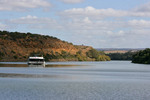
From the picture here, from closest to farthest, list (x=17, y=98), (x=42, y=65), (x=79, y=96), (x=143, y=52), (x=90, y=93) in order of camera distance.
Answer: (x=17, y=98), (x=79, y=96), (x=90, y=93), (x=42, y=65), (x=143, y=52)

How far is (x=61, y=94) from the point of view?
38.8 m

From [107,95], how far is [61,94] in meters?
4.83

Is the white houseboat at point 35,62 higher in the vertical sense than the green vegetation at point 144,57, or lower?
lower

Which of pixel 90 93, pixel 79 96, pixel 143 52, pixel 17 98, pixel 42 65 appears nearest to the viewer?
pixel 17 98

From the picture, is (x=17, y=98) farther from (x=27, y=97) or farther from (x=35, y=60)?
(x=35, y=60)

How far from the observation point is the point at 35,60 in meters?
128

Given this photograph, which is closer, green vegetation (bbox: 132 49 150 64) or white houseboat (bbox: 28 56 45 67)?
white houseboat (bbox: 28 56 45 67)

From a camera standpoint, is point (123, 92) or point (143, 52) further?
point (143, 52)

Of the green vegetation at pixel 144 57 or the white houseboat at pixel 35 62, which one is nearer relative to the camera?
the white houseboat at pixel 35 62

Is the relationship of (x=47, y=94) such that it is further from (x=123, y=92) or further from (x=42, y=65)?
(x=42, y=65)

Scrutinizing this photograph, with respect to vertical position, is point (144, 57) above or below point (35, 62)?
above

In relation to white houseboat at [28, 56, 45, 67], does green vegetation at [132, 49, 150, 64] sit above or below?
above

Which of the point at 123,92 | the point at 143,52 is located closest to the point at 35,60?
the point at 143,52

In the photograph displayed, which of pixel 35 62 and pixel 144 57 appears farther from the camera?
pixel 144 57
